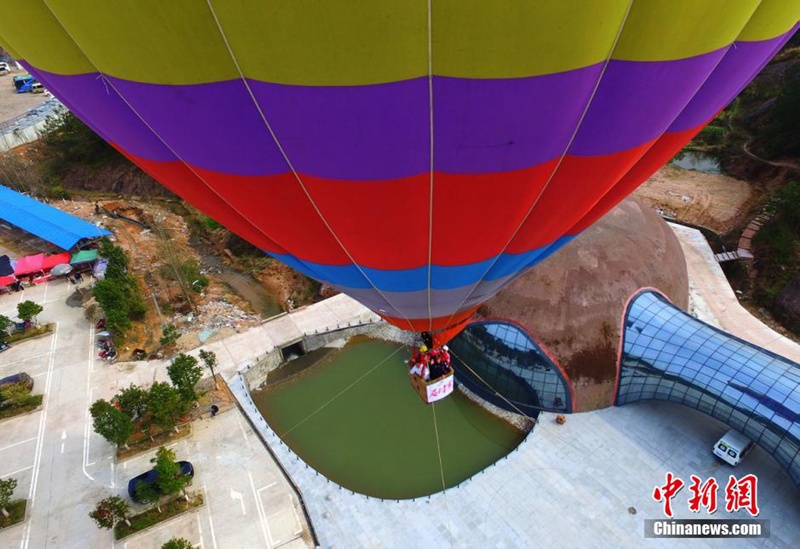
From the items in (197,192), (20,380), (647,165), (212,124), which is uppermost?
(212,124)

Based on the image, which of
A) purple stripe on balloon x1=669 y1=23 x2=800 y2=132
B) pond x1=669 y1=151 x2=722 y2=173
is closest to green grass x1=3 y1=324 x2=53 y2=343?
purple stripe on balloon x1=669 y1=23 x2=800 y2=132

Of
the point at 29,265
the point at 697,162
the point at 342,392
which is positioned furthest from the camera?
the point at 697,162

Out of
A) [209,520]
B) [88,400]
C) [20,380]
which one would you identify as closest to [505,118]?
[209,520]

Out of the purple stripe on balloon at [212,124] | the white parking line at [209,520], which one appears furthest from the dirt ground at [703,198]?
the white parking line at [209,520]

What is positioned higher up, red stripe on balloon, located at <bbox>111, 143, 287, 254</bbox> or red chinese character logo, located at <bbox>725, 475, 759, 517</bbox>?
red stripe on balloon, located at <bbox>111, 143, 287, 254</bbox>

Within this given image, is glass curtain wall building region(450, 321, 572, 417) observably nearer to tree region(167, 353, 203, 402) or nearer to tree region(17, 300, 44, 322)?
tree region(167, 353, 203, 402)

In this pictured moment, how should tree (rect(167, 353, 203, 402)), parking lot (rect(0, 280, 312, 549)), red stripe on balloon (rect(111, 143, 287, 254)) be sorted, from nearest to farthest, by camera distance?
red stripe on balloon (rect(111, 143, 287, 254)), parking lot (rect(0, 280, 312, 549)), tree (rect(167, 353, 203, 402))

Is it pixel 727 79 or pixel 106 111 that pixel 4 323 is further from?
pixel 727 79
